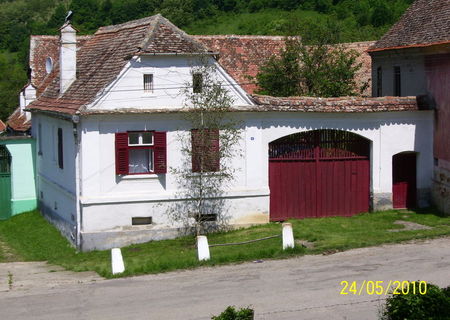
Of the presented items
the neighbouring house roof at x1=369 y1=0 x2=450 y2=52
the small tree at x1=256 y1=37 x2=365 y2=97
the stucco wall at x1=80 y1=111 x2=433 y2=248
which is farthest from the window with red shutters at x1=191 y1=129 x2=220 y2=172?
the small tree at x1=256 y1=37 x2=365 y2=97

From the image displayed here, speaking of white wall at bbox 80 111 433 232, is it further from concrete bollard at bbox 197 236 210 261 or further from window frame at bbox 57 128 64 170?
concrete bollard at bbox 197 236 210 261

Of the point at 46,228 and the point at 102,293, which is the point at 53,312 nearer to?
the point at 102,293

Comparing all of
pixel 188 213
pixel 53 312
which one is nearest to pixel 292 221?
pixel 188 213

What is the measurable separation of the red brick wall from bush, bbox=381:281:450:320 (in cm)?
1381

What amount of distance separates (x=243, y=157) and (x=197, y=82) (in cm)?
280

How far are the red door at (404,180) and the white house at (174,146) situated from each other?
0.04m

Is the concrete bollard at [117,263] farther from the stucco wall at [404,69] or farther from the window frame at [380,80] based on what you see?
the window frame at [380,80]

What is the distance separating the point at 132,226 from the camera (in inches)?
977

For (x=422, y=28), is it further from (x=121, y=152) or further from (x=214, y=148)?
(x=121, y=152)

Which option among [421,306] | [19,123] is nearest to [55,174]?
[19,123]

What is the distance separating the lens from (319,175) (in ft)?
86.4

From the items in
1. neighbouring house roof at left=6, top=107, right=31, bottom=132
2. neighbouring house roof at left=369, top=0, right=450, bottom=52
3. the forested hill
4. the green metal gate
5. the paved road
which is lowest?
the paved road

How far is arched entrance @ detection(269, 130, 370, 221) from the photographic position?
→ 2606 centimetres

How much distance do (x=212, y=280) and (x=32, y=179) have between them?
15.5 m
